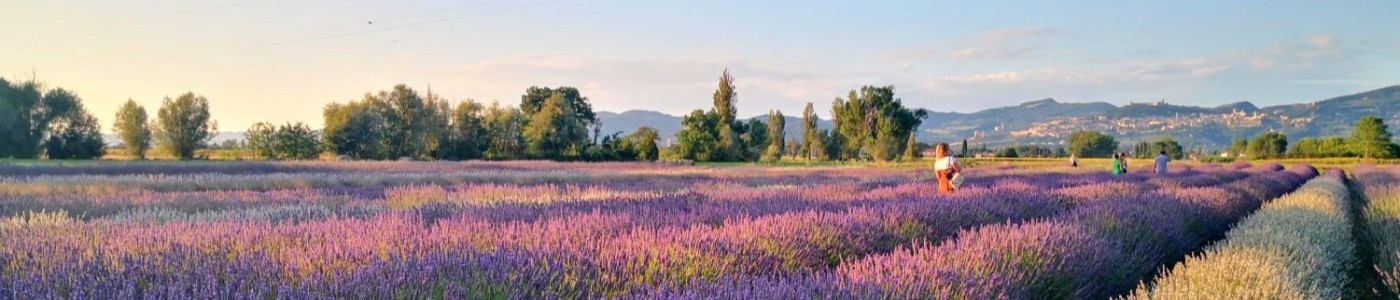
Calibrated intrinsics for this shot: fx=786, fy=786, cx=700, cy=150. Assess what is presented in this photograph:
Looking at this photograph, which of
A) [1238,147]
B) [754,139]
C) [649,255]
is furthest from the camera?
[1238,147]

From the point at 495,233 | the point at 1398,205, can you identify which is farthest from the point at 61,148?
the point at 1398,205

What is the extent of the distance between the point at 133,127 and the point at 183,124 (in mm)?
2541

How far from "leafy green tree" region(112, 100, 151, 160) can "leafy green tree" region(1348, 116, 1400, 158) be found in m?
87.9

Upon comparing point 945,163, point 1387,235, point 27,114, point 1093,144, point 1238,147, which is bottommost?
point 1238,147

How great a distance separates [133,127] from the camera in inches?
1813

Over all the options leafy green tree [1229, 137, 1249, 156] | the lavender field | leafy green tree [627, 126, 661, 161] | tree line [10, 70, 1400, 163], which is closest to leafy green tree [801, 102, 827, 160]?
tree line [10, 70, 1400, 163]

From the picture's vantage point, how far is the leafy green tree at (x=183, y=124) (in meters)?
47.3

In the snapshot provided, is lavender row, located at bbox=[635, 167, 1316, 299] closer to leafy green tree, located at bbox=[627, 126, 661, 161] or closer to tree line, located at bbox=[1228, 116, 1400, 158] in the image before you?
leafy green tree, located at bbox=[627, 126, 661, 161]

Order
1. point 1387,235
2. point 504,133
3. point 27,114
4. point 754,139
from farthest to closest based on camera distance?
point 754,139 < point 504,133 < point 27,114 < point 1387,235

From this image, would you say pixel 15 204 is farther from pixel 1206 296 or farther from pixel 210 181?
pixel 1206 296

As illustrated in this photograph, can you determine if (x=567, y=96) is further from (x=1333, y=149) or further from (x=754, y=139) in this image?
(x=1333, y=149)

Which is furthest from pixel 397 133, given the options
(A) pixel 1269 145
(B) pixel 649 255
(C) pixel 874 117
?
(A) pixel 1269 145

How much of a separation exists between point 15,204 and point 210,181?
4.87 m

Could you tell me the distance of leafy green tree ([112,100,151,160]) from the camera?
150 ft
